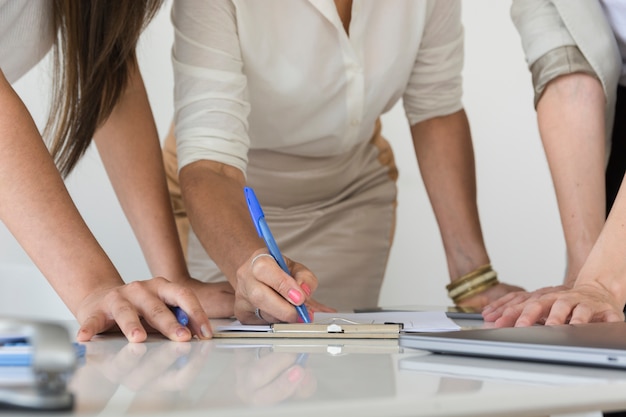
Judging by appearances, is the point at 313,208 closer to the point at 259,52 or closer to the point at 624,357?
the point at 259,52

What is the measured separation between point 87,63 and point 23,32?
140 millimetres

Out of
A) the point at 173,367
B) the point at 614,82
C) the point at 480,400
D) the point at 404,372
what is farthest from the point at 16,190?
the point at 614,82

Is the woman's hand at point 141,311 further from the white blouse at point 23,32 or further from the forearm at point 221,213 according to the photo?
the white blouse at point 23,32

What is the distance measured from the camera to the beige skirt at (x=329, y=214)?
1761 mm

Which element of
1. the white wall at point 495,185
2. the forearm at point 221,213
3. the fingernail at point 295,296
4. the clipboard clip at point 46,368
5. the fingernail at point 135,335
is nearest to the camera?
the clipboard clip at point 46,368

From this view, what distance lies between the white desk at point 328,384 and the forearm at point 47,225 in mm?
178

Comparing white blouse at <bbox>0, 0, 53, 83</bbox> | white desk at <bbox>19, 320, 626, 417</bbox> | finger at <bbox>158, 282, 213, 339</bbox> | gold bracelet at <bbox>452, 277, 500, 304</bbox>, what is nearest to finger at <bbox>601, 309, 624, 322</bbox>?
white desk at <bbox>19, 320, 626, 417</bbox>

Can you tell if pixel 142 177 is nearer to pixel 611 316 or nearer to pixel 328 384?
pixel 611 316

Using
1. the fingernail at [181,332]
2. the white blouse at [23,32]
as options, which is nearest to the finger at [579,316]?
the fingernail at [181,332]

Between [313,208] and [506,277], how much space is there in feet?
3.97

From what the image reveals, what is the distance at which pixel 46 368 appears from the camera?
1.32ft

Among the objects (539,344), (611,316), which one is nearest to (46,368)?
(539,344)

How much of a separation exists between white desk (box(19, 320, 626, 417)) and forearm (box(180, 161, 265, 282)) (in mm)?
495

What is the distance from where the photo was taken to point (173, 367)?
626 millimetres
